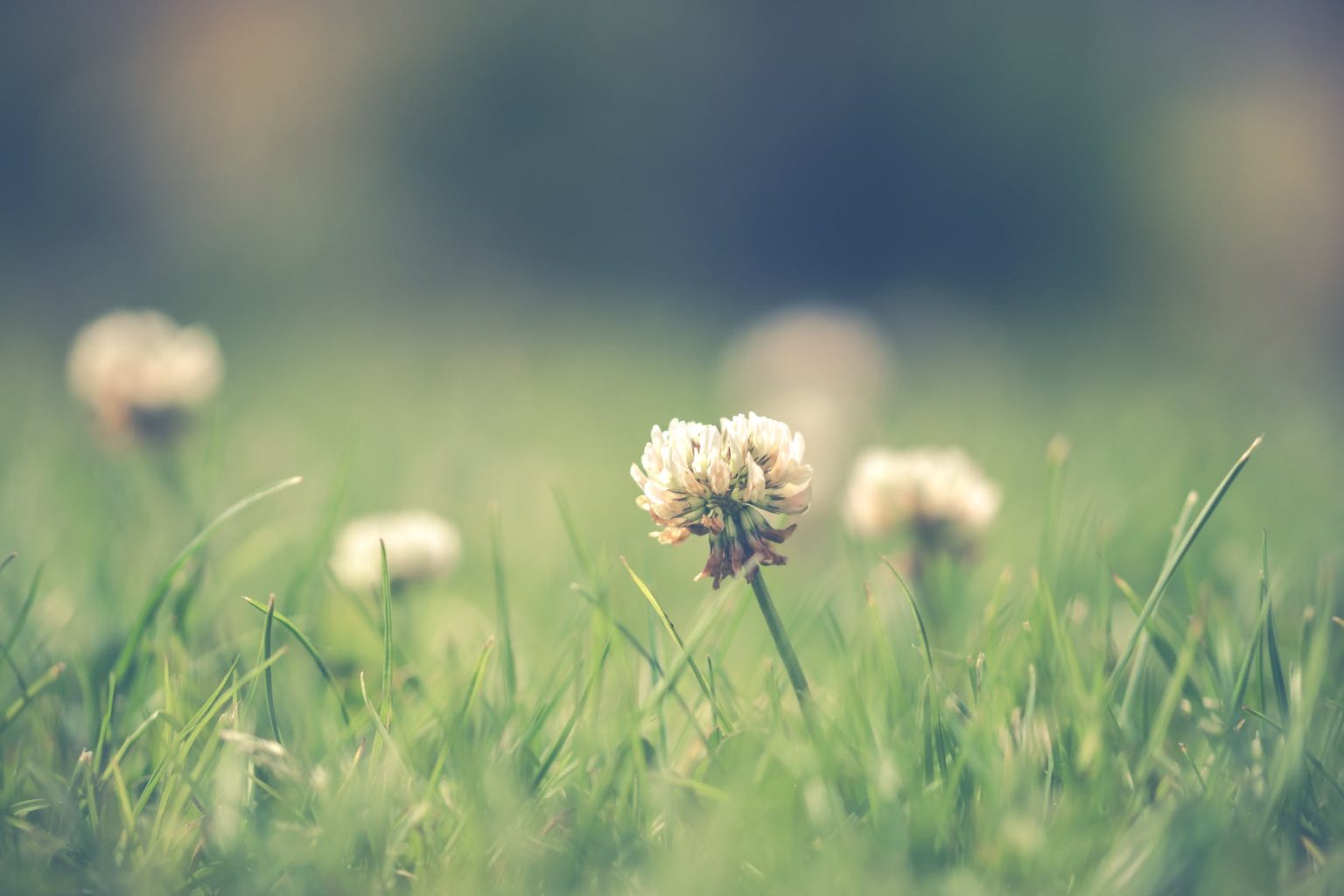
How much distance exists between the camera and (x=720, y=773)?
2.99 ft

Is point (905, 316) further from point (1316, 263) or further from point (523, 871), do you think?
point (523, 871)

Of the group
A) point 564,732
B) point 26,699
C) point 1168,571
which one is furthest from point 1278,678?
point 26,699

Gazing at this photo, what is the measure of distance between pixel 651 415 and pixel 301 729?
2.27 m

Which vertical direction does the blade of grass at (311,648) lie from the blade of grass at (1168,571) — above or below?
below

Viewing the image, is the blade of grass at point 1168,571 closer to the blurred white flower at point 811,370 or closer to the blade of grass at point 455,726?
the blade of grass at point 455,726

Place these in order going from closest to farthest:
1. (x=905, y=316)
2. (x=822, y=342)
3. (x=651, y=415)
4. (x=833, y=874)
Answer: (x=833, y=874) → (x=651, y=415) → (x=822, y=342) → (x=905, y=316)

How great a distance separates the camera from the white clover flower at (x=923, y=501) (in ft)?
4.25

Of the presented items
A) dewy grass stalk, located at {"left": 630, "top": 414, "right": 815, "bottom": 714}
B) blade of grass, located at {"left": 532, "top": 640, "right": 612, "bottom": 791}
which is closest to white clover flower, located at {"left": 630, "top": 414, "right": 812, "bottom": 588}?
dewy grass stalk, located at {"left": 630, "top": 414, "right": 815, "bottom": 714}

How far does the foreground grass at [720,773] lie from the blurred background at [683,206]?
195 cm

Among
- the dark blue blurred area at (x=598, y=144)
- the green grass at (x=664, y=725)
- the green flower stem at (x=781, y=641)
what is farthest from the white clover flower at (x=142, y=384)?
the dark blue blurred area at (x=598, y=144)

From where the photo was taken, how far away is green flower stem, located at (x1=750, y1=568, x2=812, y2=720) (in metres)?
0.91

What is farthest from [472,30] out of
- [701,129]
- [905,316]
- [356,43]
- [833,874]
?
[833,874]

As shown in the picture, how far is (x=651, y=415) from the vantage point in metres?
3.30

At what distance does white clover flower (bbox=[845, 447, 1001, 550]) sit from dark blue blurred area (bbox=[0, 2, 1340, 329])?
14.4 feet
